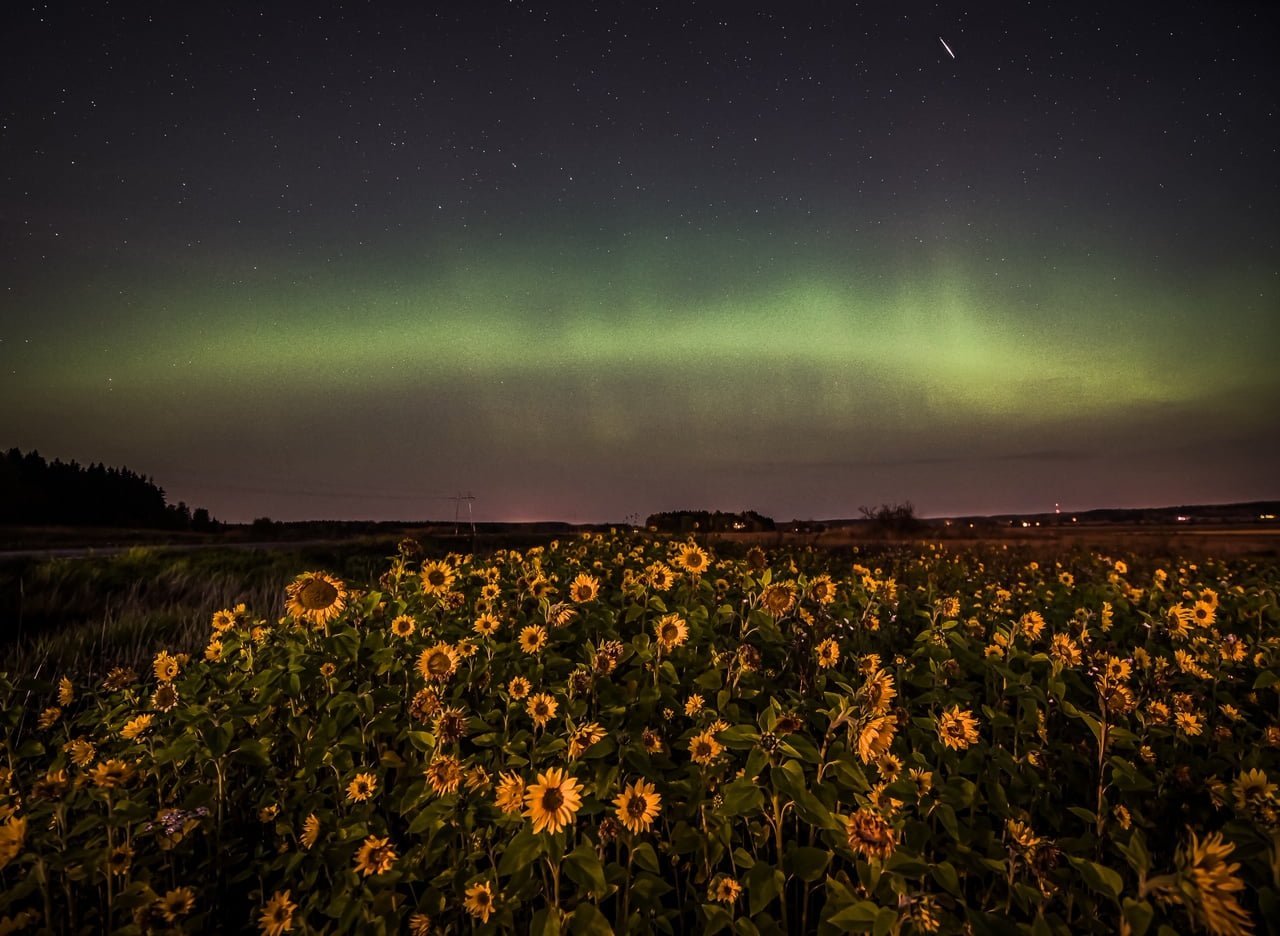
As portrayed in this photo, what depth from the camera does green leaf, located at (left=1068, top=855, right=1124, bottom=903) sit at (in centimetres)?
152

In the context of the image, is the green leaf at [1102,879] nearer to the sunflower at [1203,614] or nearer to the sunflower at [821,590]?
the sunflower at [821,590]

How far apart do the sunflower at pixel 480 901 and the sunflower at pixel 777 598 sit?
63.9 inches

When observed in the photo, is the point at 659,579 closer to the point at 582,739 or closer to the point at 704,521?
the point at 582,739

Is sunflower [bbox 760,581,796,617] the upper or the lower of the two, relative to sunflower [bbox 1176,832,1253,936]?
upper

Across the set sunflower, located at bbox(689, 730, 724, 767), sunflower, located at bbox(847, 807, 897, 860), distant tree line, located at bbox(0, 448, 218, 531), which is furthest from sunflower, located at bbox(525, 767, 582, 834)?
distant tree line, located at bbox(0, 448, 218, 531)

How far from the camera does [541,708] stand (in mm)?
2510

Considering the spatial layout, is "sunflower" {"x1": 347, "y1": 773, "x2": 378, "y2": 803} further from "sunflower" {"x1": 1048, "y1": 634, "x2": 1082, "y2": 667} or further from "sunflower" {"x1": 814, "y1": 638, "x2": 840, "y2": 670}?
"sunflower" {"x1": 1048, "y1": 634, "x2": 1082, "y2": 667}

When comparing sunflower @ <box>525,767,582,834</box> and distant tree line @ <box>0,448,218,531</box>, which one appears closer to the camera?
sunflower @ <box>525,767,582,834</box>

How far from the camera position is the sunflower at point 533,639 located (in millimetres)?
2995

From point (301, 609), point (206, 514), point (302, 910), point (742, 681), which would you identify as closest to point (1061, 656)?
point (742, 681)

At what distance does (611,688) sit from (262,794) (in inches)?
70.4

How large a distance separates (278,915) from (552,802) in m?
1.10

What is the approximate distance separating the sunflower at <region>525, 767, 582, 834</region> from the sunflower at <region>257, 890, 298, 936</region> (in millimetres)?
948

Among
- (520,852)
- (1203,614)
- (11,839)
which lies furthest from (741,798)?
(1203,614)
